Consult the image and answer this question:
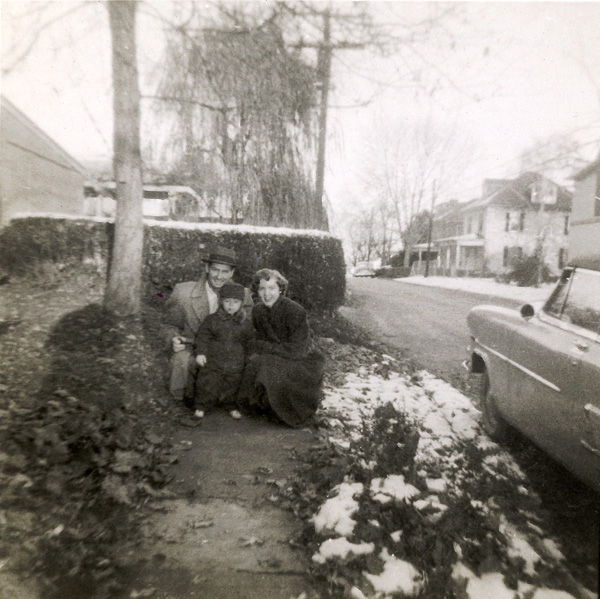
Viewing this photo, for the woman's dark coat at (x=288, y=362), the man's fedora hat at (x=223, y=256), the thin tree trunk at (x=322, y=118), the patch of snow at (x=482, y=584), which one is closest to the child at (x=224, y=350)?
the woman's dark coat at (x=288, y=362)

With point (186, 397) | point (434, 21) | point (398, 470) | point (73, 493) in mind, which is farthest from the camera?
point (186, 397)

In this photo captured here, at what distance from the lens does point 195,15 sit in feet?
9.89

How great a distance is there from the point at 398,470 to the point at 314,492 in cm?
48

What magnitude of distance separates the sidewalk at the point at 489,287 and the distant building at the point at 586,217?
304mm

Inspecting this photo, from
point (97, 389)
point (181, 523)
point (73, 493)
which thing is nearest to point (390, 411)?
point (181, 523)

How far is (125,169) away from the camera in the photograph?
3.65 metres

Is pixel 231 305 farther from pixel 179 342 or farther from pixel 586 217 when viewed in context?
pixel 586 217

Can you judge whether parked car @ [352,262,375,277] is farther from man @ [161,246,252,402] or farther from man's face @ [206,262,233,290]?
man's face @ [206,262,233,290]

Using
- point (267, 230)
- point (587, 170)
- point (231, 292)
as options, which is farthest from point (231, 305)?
point (587, 170)

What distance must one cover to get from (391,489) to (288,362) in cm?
129

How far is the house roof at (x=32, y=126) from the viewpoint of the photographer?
8.77ft

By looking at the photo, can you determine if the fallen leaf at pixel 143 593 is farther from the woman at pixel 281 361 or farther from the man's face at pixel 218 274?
the man's face at pixel 218 274

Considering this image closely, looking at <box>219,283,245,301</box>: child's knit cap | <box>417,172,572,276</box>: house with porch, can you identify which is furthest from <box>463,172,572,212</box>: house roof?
<box>219,283,245,301</box>: child's knit cap

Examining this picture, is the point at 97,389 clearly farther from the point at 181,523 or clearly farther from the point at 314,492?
the point at 314,492
